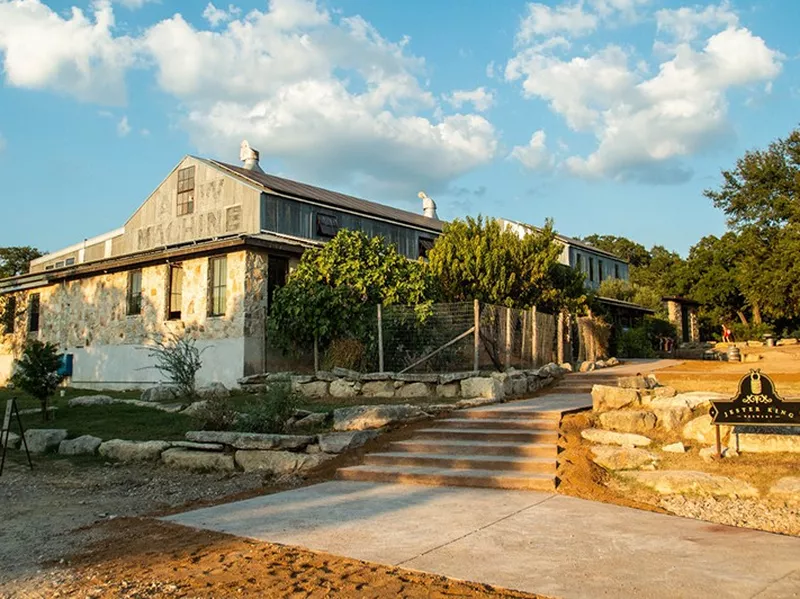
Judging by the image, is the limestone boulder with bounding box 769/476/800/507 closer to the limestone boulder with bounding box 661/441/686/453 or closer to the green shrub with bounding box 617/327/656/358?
the limestone boulder with bounding box 661/441/686/453

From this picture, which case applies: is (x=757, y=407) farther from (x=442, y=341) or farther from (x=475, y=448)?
(x=442, y=341)

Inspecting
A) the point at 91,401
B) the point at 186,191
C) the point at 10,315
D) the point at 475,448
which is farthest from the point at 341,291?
the point at 186,191

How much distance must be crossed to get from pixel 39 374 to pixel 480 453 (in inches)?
323

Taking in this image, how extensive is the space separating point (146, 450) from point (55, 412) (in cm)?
436

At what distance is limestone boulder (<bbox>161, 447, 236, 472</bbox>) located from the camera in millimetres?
9078

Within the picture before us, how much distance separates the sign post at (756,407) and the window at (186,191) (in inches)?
983

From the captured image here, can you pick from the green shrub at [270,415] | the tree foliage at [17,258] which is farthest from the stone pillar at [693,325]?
the tree foliage at [17,258]

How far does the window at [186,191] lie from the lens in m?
28.7

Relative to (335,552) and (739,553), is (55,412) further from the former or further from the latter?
(739,553)

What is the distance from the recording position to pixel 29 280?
22188 millimetres

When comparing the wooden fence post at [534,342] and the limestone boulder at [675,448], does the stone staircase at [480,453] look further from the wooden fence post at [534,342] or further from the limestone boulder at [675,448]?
the wooden fence post at [534,342]

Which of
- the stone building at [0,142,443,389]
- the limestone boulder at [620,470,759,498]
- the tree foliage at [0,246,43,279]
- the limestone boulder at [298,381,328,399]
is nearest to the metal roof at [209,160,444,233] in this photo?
the stone building at [0,142,443,389]

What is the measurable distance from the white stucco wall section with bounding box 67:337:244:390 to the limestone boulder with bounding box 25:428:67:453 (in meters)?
5.62

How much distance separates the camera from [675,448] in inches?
306
